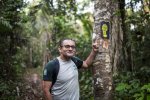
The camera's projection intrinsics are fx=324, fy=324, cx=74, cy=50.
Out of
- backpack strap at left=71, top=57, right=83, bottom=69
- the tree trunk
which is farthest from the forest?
backpack strap at left=71, top=57, right=83, bottom=69

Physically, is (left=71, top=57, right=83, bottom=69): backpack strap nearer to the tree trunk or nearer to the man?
the man

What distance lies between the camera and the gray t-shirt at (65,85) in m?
4.88

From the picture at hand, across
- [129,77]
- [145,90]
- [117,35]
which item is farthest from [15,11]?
[145,90]

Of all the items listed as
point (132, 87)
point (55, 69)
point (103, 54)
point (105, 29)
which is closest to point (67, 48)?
point (55, 69)

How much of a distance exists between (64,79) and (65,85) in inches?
3.7

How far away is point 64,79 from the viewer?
16.0 ft

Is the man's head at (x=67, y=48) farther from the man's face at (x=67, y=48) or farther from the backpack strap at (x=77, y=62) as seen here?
the backpack strap at (x=77, y=62)

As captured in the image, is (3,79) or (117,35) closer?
(117,35)

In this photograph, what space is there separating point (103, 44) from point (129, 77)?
346cm

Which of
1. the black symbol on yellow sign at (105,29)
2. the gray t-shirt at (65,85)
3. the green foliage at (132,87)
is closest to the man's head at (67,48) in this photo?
the gray t-shirt at (65,85)

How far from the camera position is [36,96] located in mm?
11617

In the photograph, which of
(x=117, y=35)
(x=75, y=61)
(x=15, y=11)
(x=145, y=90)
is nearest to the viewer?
(x=75, y=61)

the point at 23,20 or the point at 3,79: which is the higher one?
the point at 23,20

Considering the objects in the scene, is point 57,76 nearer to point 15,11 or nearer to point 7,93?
point 7,93
